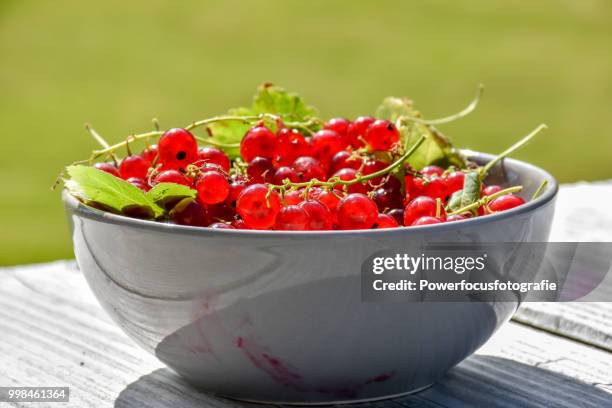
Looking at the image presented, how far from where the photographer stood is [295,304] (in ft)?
2.39

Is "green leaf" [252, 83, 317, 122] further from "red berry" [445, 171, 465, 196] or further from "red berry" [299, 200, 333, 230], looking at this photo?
"red berry" [299, 200, 333, 230]

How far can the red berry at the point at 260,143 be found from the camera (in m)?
0.91

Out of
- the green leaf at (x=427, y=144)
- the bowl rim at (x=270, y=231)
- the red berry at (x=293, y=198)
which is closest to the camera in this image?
the bowl rim at (x=270, y=231)

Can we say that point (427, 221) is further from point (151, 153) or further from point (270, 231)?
point (151, 153)

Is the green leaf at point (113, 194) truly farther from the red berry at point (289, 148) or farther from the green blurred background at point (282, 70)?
the green blurred background at point (282, 70)

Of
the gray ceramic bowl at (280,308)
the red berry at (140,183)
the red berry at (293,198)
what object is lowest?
the gray ceramic bowl at (280,308)

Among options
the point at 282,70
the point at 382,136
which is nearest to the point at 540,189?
the point at 382,136

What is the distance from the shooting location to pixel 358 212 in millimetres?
777

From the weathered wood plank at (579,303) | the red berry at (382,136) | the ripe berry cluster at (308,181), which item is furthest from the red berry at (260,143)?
the weathered wood plank at (579,303)

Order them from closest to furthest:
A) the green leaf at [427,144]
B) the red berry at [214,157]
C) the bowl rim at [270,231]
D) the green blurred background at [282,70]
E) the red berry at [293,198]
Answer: the bowl rim at [270,231] → the red berry at [293,198] → the red berry at [214,157] → the green leaf at [427,144] → the green blurred background at [282,70]

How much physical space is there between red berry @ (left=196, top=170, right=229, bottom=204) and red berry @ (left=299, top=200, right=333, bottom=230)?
8 centimetres

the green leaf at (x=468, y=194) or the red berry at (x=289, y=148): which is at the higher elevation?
the red berry at (x=289, y=148)

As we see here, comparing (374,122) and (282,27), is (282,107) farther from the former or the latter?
(282,27)

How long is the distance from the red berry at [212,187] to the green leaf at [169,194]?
0.02m
